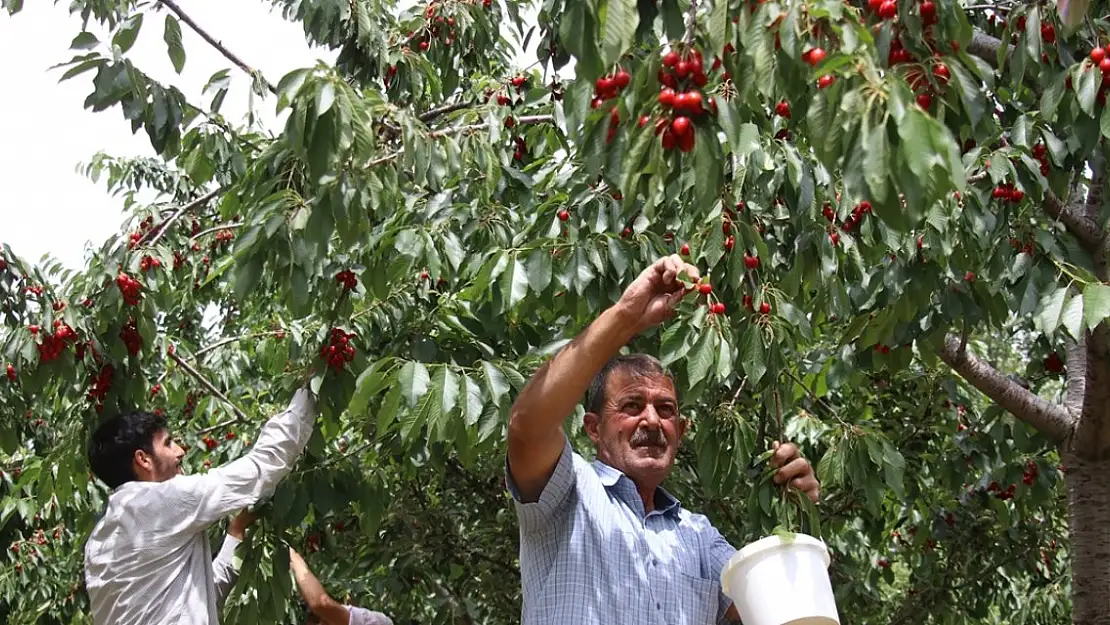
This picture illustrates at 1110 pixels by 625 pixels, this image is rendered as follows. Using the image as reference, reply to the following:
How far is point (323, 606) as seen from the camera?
3867 millimetres

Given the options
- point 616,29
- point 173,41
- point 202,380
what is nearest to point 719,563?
point 616,29

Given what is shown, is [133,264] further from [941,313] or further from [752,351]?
[941,313]

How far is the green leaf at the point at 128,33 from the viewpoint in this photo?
3006 millimetres

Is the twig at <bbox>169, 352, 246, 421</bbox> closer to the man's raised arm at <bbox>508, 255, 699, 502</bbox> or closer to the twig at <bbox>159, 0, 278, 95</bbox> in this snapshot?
the twig at <bbox>159, 0, 278, 95</bbox>

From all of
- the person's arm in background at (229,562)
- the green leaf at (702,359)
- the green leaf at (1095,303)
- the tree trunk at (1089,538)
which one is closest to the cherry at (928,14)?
the green leaf at (702,359)

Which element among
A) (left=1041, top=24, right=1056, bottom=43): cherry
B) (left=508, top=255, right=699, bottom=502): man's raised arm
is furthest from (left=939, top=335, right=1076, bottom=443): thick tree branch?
(left=508, top=255, right=699, bottom=502): man's raised arm

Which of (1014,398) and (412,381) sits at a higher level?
(412,381)

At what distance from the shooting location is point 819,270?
3500mm

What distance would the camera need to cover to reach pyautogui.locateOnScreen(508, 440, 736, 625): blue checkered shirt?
7.14ft

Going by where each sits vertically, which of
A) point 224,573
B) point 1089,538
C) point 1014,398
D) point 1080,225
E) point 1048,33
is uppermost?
point 1048,33

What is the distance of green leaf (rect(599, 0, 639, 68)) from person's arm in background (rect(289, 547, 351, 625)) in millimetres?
2576

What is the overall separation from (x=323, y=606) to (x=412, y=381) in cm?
135

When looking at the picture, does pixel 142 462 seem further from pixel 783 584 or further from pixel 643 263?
pixel 783 584

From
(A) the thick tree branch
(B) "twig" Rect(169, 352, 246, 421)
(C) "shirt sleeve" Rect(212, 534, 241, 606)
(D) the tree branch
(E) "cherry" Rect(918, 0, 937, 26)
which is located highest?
(E) "cherry" Rect(918, 0, 937, 26)
